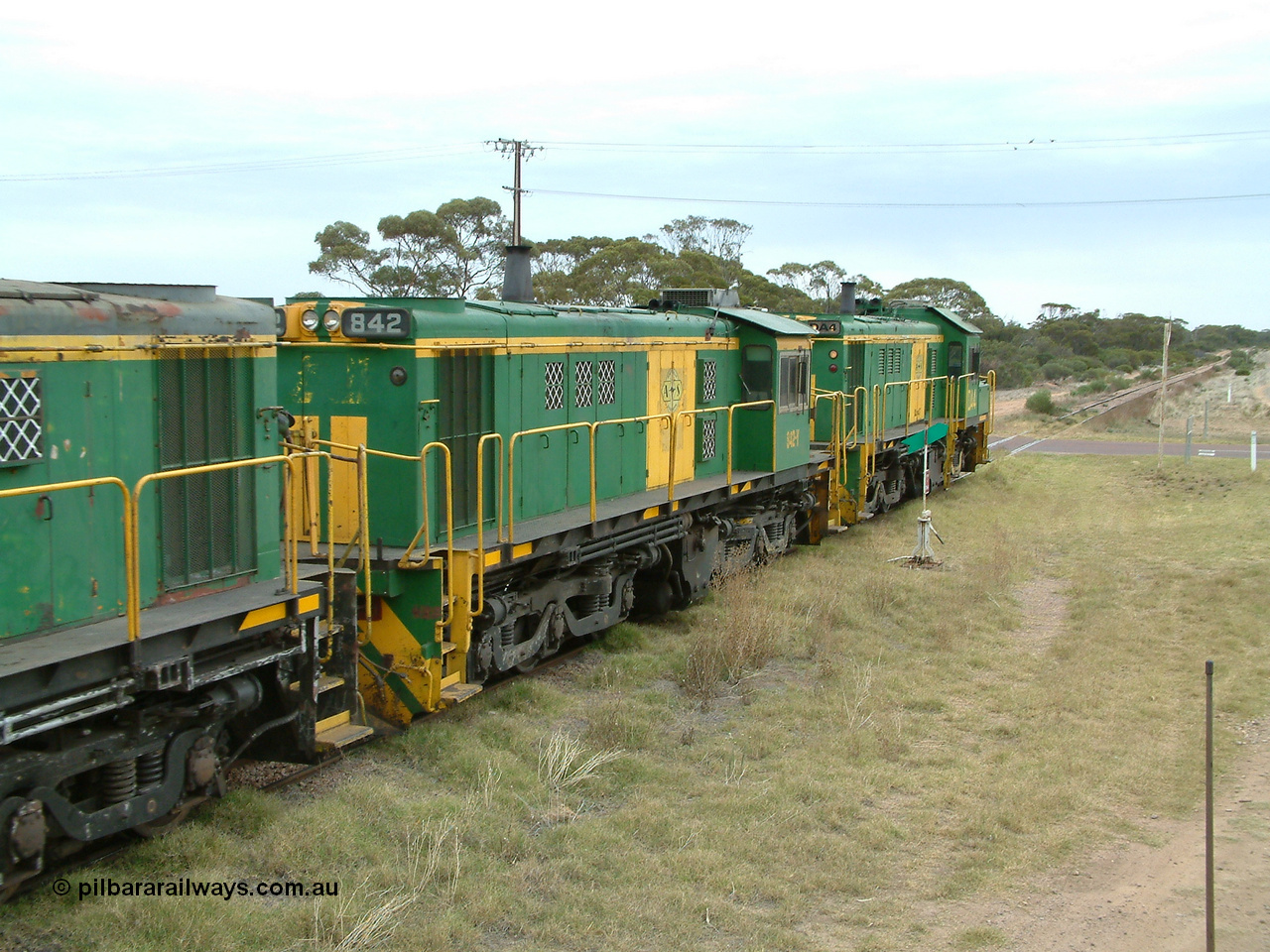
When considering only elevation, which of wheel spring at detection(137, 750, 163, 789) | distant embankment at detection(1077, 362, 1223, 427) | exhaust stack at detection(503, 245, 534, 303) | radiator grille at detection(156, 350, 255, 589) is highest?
exhaust stack at detection(503, 245, 534, 303)

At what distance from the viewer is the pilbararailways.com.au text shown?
5.33m

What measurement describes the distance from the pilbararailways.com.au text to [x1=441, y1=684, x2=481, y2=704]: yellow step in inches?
88.1

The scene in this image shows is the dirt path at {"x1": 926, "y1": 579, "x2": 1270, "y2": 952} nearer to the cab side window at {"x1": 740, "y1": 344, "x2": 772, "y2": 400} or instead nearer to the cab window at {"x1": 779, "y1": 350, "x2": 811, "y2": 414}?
the cab side window at {"x1": 740, "y1": 344, "x2": 772, "y2": 400}

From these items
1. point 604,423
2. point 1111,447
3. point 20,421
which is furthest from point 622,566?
point 1111,447

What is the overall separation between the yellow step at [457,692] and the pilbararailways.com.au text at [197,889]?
2.24 m

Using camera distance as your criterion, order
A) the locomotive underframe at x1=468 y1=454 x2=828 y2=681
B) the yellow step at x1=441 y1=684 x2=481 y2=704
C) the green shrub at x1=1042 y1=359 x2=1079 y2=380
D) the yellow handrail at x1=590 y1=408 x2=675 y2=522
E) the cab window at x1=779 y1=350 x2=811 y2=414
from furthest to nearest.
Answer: the green shrub at x1=1042 y1=359 x2=1079 y2=380, the cab window at x1=779 y1=350 x2=811 y2=414, the yellow handrail at x1=590 y1=408 x2=675 y2=522, the locomotive underframe at x1=468 y1=454 x2=828 y2=681, the yellow step at x1=441 y1=684 x2=481 y2=704

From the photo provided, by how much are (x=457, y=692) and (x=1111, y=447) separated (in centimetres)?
2771

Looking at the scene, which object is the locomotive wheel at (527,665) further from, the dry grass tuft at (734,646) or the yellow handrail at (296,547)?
the yellow handrail at (296,547)

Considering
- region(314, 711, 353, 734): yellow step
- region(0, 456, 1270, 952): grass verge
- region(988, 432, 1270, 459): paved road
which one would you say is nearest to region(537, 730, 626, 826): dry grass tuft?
region(0, 456, 1270, 952): grass verge

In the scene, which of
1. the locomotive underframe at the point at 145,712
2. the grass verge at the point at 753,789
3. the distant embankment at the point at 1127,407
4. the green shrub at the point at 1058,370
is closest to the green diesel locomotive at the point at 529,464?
the grass verge at the point at 753,789

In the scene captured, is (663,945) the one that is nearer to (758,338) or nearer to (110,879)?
(110,879)

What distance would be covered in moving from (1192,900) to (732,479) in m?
7.47

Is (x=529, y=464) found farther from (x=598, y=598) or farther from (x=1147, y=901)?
Answer: (x=1147, y=901)

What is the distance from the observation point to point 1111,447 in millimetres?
31359
